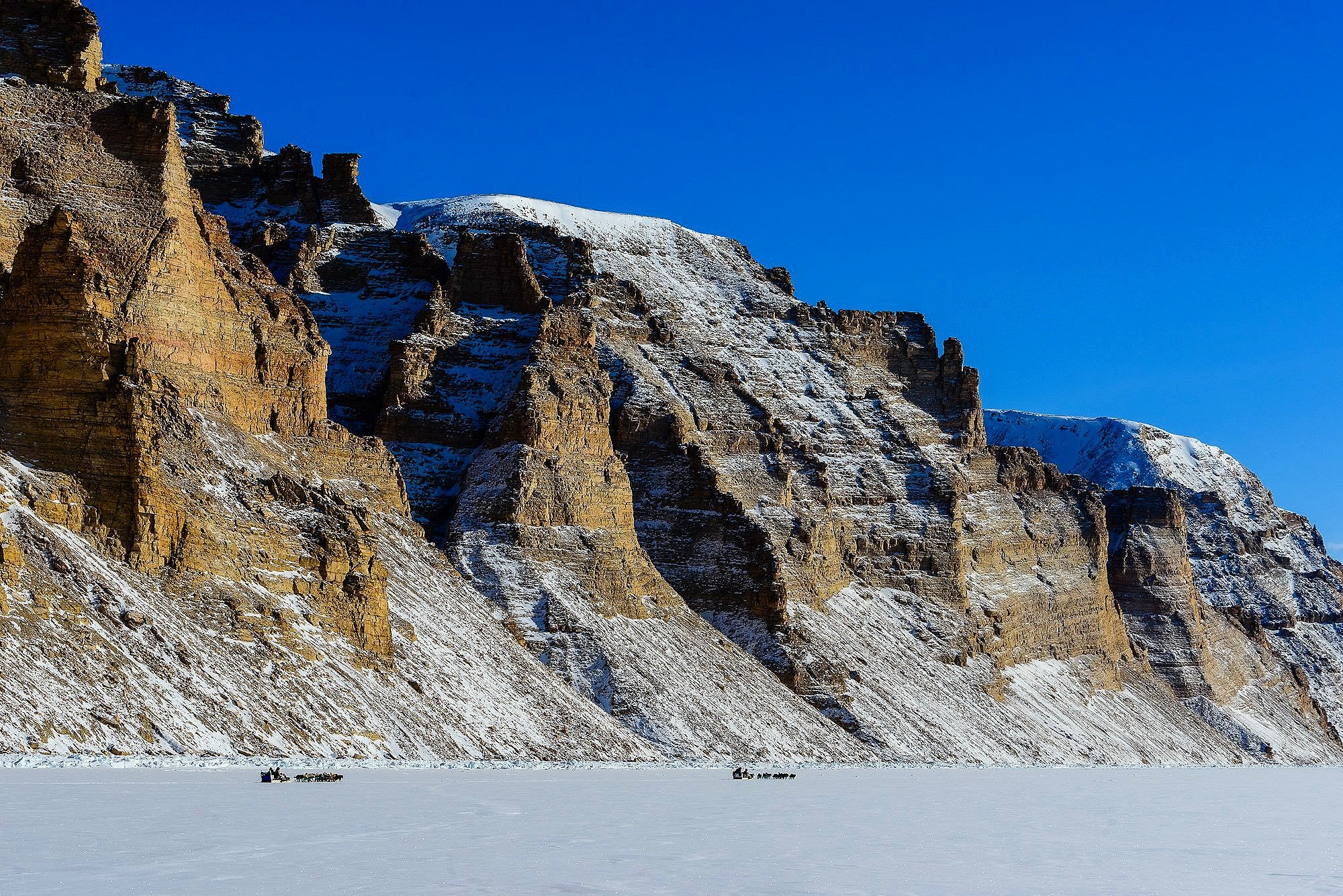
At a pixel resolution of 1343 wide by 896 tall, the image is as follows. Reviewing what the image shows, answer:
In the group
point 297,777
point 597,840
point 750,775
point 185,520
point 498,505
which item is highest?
point 498,505

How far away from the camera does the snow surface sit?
2728 cm

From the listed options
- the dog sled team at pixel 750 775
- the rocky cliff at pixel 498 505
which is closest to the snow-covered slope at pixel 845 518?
the rocky cliff at pixel 498 505

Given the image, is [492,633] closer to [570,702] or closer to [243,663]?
[570,702]

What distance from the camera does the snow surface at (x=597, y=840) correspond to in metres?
27.3

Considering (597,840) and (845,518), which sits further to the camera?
(845,518)

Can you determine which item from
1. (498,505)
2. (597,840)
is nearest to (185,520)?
(498,505)

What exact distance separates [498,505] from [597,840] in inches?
2785

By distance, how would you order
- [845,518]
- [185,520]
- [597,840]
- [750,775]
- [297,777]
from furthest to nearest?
1. [845,518]
2. [750,775]
3. [185,520]
4. [297,777]
5. [597,840]

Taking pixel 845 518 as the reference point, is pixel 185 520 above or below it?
below

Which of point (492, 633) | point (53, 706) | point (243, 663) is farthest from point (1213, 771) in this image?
point (53, 706)

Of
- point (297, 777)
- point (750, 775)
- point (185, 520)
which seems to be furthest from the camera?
point (750, 775)

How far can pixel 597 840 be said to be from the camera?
1355 inches

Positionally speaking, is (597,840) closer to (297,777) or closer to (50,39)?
(297,777)

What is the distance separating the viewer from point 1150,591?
593ft
